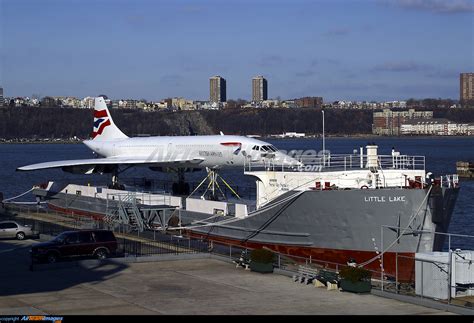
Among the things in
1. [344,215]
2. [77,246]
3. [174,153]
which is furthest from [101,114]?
[344,215]

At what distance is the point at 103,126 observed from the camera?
66.6m

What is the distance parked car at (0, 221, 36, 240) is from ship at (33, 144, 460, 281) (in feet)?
18.4

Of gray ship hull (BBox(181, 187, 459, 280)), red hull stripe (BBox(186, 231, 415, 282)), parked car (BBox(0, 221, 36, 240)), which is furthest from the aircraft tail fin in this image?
gray ship hull (BBox(181, 187, 459, 280))

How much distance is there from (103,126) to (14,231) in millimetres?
29761

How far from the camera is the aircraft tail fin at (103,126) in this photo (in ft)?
216

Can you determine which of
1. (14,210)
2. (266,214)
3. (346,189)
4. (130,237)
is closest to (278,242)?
(266,214)

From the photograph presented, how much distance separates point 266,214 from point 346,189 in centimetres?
414

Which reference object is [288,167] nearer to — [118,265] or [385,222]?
[385,222]

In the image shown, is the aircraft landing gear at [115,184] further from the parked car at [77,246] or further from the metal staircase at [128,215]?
the parked car at [77,246]

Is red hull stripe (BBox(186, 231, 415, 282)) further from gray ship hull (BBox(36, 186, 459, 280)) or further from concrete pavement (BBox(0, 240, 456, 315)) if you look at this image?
concrete pavement (BBox(0, 240, 456, 315))

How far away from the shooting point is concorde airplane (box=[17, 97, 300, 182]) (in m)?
47.2

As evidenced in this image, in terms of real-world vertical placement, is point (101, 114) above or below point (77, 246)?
above

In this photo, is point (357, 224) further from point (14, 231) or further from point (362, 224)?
point (14, 231)

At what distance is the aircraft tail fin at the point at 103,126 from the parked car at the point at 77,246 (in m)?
34.8
